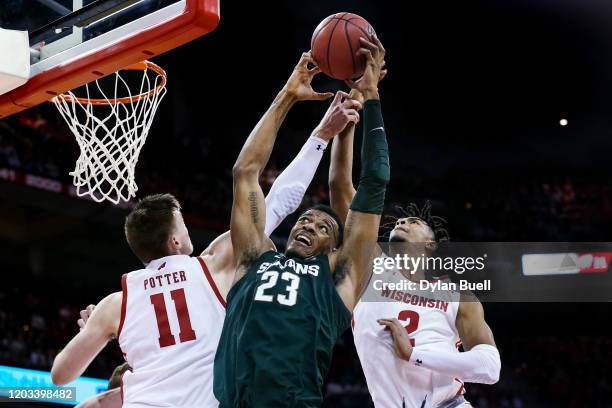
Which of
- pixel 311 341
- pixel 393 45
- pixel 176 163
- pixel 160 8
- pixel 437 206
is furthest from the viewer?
pixel 437 206

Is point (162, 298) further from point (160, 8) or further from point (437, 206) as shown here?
point (437, 206)

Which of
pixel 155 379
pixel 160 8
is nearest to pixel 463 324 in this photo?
pixel 155 379

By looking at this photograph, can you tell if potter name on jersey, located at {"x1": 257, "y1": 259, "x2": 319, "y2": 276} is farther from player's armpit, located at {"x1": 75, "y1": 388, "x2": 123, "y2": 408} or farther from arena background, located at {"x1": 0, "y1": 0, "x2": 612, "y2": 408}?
arena background, located at {"x1": 0, "y1": 0, "x2": 612, "y2": 408}

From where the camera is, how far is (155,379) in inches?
122

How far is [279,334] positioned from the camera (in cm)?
286

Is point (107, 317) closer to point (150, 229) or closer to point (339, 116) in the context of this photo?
point (150, 229)

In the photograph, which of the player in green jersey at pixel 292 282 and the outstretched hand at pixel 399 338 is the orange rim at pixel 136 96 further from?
the outstretched hand at pixel 399 338

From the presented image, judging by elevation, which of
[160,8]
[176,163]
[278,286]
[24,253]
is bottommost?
[278,286]

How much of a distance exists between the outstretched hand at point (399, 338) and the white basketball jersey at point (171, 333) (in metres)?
1.01

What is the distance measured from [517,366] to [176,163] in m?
7.36

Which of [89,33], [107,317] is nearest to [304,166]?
[107,317]

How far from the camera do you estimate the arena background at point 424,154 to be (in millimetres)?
13734

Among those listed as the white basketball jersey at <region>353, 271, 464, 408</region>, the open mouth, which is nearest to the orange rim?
the white basketball jersey at <region>353, 271, 464, 408</region>

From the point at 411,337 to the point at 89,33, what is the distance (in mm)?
2268
